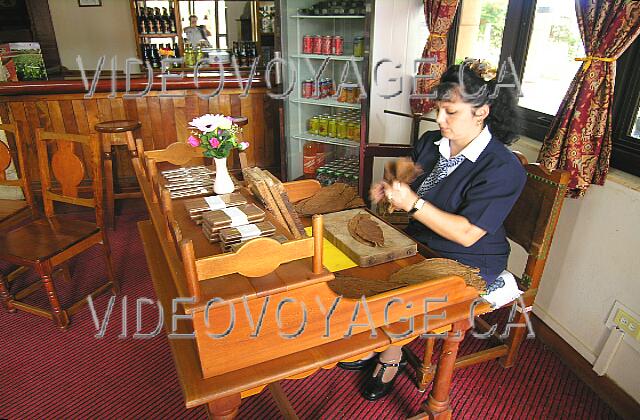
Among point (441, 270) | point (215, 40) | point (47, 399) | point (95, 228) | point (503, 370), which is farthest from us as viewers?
point (215, 40)

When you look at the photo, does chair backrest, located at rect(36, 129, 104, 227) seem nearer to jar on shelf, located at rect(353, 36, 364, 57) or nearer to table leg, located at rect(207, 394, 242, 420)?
table leg, located at rect(207, 394, 242, 420)

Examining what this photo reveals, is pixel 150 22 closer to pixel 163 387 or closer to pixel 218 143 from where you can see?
pixel 218 143

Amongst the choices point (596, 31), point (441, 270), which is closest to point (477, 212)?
point (441, 270)

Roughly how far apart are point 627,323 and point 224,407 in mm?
1585

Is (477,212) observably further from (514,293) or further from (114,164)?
(114,164)

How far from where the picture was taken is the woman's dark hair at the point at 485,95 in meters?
1.43

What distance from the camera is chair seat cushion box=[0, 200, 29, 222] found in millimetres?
2362

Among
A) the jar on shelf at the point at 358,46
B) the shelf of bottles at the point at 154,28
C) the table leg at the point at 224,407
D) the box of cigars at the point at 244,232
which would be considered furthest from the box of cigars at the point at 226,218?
the shelf of bottles at the point at 154,28

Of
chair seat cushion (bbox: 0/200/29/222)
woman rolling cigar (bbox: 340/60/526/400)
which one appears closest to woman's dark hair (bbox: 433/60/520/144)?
woman rolling cigar (bbox: 340/60/526/400)

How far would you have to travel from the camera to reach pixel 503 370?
198cm

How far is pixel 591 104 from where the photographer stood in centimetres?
166

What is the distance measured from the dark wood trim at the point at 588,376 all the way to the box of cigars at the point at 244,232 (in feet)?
5.29

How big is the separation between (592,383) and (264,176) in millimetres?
1679

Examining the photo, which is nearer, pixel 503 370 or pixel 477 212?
pixel 477 212
